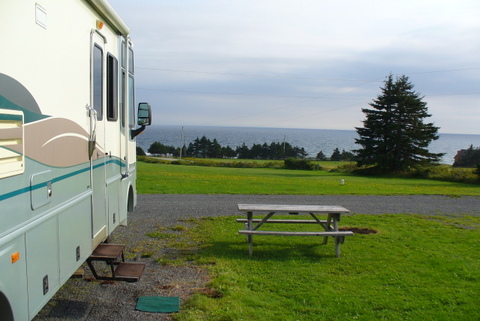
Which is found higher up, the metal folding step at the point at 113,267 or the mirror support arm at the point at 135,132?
the mirror support arm at the point at 135,132

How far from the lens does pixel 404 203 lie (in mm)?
14438

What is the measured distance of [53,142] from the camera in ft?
11.8

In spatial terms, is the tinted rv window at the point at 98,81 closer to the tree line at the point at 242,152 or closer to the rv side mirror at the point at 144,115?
the rv side mirror at the point at 144,115

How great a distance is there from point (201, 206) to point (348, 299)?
7.60m

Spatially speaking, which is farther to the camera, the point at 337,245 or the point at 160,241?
the point at 160,241

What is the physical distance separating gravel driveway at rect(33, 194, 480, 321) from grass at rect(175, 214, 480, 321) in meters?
0.53

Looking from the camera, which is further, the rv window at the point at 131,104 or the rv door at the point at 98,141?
the rv window at the point at 131,104

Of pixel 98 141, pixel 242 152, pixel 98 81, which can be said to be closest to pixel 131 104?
pixel 98 81

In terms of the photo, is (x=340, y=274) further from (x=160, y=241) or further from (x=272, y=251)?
(x=160, y=241)

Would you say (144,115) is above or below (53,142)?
above

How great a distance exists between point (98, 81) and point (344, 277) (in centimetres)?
419

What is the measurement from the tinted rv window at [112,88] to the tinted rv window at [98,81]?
0.42 meters

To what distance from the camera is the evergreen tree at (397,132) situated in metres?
43.9

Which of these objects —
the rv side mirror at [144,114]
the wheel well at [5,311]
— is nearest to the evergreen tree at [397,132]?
the rv side mirror at [144,114]
